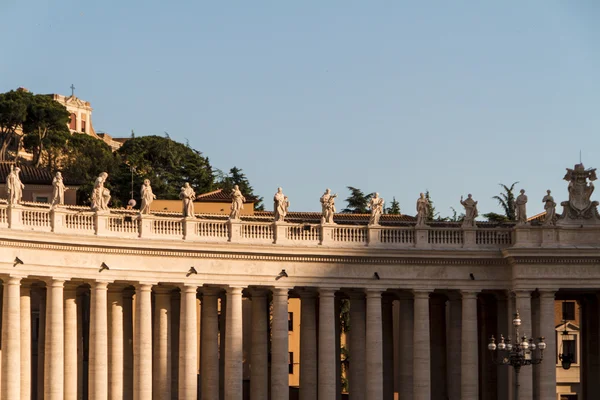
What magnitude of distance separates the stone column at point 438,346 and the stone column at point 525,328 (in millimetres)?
7702

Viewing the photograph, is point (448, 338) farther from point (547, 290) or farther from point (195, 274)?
point (195, 274)

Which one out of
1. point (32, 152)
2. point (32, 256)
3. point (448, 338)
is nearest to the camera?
point (32, 256)

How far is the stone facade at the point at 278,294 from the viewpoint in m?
94.5

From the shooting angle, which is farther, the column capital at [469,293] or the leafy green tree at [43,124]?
the leafy green tree at [43,124]

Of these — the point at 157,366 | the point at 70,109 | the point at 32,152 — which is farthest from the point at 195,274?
the point at 70,109

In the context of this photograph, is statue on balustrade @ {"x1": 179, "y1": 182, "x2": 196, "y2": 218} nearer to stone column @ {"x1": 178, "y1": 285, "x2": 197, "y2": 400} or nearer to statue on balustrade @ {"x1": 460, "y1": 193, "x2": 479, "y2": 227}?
stone column @ {"x1": 178, "y1": 285, "x2": 197, "y2": 400}

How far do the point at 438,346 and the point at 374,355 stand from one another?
28.4 ft

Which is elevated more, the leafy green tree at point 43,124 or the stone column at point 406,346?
the leafy green tree at point 43,124

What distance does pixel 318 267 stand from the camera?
9981 cm

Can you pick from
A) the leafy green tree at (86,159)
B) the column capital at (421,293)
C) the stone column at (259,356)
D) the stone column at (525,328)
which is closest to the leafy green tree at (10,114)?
the leafy green tree at (86,159)

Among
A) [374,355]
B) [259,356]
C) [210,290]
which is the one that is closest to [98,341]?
[210,290]

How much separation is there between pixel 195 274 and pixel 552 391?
2237 cm

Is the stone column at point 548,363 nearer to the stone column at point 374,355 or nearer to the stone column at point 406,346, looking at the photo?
the stone column at point 406,346

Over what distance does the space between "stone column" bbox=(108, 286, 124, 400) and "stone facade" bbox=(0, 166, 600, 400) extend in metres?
0.10
